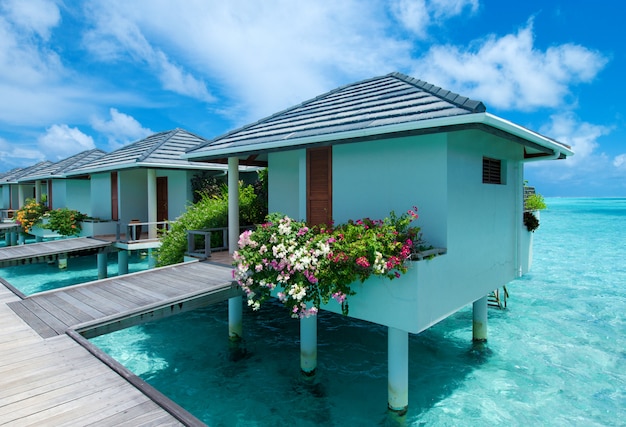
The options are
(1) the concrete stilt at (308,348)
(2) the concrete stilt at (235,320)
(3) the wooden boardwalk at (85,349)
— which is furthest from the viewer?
(2) the concrete stilt at (235,320)

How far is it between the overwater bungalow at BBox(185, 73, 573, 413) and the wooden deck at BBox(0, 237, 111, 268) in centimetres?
736

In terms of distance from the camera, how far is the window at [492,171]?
29.2 feet

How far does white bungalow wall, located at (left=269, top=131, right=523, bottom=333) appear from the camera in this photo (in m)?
6.66

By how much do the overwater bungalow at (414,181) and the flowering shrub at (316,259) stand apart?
1.79 ft

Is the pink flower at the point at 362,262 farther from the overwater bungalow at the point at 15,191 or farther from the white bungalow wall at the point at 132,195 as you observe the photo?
the overwater bungalow at the point at 15,191

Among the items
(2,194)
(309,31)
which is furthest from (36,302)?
(2,194)

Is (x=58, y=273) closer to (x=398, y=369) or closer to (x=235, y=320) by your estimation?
(x=235, y=320)

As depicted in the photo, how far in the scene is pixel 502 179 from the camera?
382 inches

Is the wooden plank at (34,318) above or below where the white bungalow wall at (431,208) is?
below

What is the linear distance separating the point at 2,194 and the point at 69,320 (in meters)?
43.5

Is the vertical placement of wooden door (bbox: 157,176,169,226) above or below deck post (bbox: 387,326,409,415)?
above

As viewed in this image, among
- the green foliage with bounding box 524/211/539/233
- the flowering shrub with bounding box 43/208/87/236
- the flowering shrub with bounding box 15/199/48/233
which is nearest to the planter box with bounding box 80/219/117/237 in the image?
the flowering shrub with bounding box 43/208/87/236

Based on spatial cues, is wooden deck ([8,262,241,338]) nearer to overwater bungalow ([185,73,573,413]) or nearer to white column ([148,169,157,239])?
overwater bungalow ([185,73,573,413])

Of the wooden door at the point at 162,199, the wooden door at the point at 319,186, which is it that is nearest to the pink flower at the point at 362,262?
the wooden door at the point at 319,186
